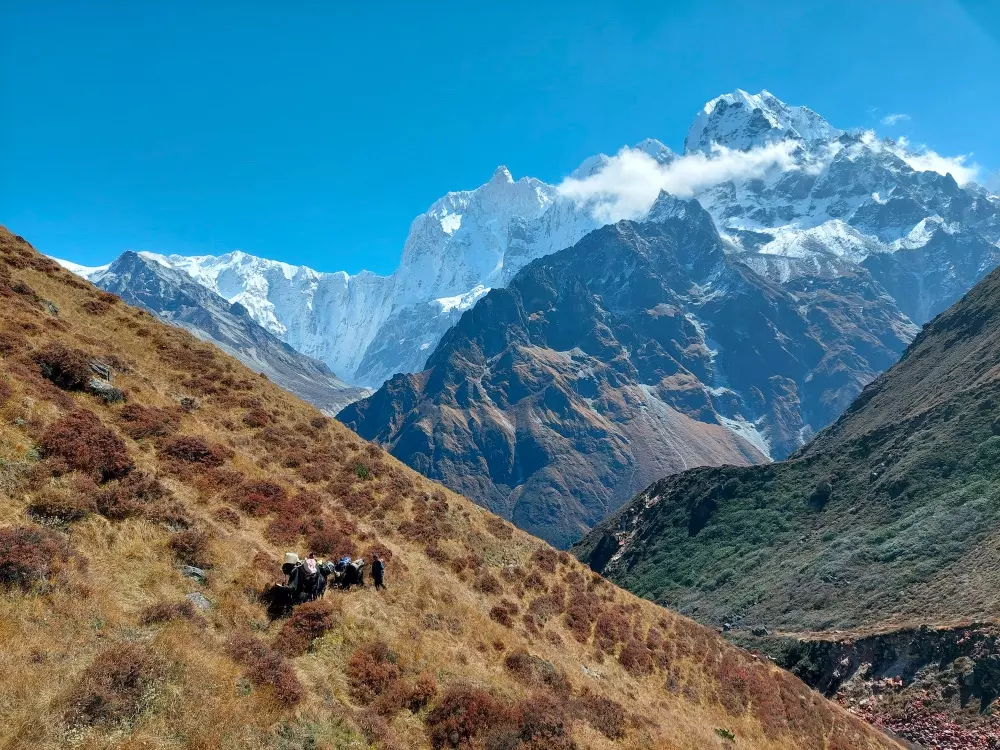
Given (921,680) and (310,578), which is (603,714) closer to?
(310,578)

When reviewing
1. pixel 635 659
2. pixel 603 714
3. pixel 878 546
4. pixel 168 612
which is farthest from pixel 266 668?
pixel 878 546

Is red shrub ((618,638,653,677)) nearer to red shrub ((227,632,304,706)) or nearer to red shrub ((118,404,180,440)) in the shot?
red shrub ((227,632,304,706))

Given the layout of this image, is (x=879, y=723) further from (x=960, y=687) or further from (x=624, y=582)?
(x=624, y=582)

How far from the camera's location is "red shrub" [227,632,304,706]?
51.0 ft

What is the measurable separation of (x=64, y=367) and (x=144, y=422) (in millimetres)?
4224

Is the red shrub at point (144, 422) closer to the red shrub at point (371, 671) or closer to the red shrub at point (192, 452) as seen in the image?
the red shrub at point (192, 452)

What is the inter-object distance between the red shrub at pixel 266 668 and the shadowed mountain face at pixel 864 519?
6263 centimetres

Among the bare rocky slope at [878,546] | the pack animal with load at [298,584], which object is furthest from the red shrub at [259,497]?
the bare rocky slope at [878,546]

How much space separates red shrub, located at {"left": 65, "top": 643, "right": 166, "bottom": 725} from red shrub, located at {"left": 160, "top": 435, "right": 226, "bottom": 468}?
1225cm

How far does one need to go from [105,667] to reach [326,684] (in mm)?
6173

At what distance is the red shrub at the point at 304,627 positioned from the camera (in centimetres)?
1808

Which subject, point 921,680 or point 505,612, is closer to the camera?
point 505,612

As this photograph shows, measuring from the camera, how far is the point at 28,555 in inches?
600

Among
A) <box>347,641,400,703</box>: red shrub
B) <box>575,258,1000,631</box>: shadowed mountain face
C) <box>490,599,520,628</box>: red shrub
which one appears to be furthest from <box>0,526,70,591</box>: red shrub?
<box>575,258,1000,631</box>: shadowed mountain face
